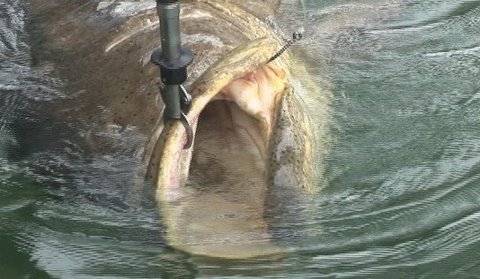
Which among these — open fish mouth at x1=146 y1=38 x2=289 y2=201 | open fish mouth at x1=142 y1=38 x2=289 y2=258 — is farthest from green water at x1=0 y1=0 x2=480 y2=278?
open fish mouth at x1=146 y1=38 x2=289 y2=201

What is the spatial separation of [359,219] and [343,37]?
7.59 ft

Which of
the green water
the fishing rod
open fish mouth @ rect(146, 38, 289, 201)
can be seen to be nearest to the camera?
the fishing rod

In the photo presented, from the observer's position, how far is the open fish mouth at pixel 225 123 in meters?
3.63

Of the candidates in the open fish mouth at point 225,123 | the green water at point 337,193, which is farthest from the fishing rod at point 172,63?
the green water at point 337,193

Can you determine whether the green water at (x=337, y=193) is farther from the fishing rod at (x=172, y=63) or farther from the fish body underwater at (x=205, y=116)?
the fishing rod at (x=172, y=63)

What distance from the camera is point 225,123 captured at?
4348 mm

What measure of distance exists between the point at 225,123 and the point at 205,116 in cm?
14

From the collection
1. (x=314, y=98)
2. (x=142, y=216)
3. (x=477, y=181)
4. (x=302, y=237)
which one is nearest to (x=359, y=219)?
(x=302, y=237)

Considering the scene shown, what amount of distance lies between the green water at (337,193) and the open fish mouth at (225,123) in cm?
24

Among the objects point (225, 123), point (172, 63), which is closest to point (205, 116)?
point (225, 123)

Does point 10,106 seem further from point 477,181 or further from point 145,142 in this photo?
point 477,181

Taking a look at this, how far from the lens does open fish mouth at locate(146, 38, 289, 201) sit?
3.63m

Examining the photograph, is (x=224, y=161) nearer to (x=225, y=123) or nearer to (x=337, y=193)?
(x=225, y=123)

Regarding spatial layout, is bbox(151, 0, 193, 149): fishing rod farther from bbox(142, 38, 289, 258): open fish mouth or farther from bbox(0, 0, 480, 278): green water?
bbox(0, 0, 480, 278): green water
